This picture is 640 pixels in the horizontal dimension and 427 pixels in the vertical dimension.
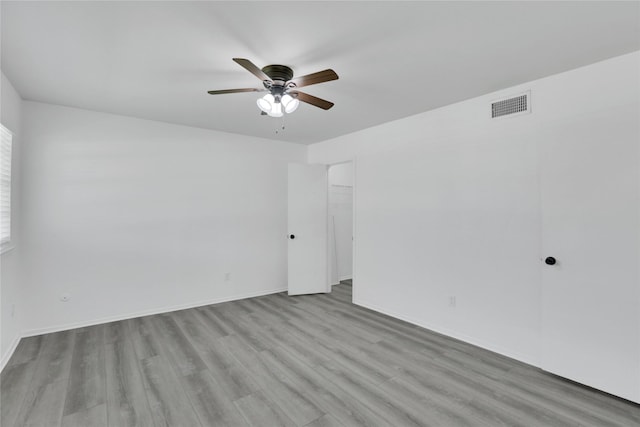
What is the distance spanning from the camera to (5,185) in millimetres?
2730

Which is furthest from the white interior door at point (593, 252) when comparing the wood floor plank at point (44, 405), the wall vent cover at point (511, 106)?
the wood floor plank at point (44, 405)

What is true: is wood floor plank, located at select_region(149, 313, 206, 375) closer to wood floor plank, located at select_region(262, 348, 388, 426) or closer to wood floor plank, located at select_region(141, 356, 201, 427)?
wood floor plank, located at select_region(141, 356, 201, 427)

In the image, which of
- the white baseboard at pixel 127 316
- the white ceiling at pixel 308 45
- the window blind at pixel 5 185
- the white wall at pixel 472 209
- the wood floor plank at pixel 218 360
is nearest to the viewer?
the white ceiling at pixel 308 45

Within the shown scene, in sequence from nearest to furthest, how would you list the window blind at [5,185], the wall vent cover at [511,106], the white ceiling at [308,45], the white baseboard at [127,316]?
the white ceiling at [308,45], the window blind at [5,185], the wall vent cover at [511,106], the white baseboard at [127,316]

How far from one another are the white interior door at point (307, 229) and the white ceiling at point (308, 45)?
1892mm

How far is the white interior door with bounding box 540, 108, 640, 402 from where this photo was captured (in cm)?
217

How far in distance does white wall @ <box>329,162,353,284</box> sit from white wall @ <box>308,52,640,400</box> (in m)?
1.48

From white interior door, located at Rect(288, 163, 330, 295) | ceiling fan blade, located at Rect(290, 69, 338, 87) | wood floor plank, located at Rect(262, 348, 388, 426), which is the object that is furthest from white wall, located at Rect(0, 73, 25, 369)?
white interior door, located at Rect(288, 163, 330, 295)

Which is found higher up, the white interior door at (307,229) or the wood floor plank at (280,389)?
the white interior door at (307,229)

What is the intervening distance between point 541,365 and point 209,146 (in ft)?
14.9

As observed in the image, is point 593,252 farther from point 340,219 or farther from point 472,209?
point 340,219

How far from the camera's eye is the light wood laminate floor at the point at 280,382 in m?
1.97

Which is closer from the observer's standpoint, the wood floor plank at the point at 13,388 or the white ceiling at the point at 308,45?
the white ceiling at the point at 308,45

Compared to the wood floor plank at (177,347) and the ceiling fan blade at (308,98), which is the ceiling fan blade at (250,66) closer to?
the ceiling fan blade at (308,98)
